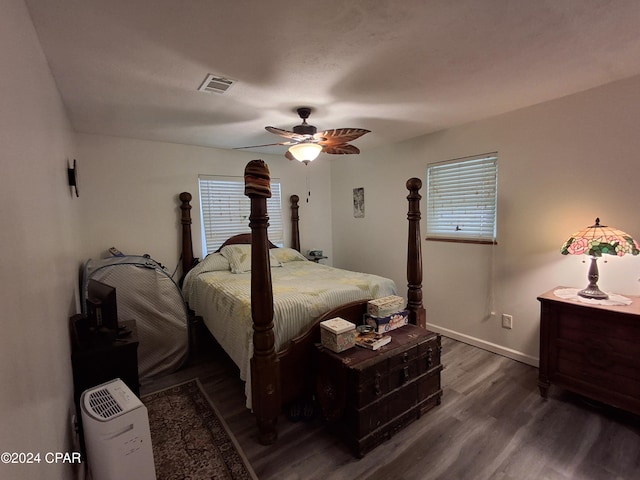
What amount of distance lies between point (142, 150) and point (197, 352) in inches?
88.9

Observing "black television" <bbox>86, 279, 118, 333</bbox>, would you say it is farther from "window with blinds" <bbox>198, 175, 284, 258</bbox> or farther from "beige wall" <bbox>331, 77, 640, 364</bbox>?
"beige wall" <bbox>331, 77, 640, 364</bbox>

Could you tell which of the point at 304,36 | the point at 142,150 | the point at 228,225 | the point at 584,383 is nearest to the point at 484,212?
the point at 584,383

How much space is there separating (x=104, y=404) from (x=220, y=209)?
2649mm

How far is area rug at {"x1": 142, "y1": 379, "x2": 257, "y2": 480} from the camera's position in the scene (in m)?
1.63

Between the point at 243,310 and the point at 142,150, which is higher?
the point at 142,150

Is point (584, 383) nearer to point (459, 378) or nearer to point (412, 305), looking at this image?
point (459, 378)

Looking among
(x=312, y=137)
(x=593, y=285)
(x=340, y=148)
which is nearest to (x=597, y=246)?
(x=593, y=285)

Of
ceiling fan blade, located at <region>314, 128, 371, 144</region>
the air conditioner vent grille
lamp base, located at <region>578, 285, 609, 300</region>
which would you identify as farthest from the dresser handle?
the air conditioner vent grille

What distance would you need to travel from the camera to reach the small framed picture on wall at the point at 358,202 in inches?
165

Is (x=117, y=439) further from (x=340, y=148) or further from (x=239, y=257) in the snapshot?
(x=340, y=148)

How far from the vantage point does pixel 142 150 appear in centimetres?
323

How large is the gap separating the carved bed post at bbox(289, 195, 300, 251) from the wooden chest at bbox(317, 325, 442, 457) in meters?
2.47

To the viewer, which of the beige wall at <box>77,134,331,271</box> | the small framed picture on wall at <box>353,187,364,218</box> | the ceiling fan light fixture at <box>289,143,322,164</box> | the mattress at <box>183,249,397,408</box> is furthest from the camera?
the small framed picture on wall at <box>353,187,364,218</box>

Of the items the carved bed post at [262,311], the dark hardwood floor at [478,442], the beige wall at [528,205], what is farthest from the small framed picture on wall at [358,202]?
the carved bed post at [262,311]
